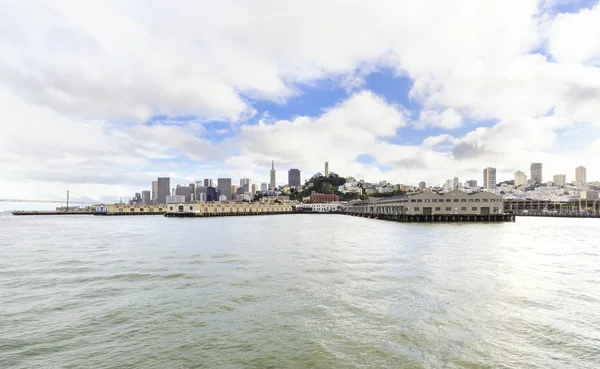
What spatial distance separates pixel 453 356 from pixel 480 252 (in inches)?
948

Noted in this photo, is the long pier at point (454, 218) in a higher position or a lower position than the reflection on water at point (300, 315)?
lower

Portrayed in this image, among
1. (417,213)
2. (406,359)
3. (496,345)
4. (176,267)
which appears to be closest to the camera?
(406,359)

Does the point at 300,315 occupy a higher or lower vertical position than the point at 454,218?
higher

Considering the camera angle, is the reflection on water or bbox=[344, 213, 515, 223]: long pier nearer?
the reflection on water

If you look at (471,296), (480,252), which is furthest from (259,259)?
(480,252)

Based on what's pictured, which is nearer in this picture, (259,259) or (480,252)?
(259,259)

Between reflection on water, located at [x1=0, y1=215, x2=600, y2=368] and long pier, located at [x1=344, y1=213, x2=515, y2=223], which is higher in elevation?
reflection on water, located at [x1=0, y1=215, x2=600, y2=368]

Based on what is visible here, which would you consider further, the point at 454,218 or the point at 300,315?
the point at 454,218

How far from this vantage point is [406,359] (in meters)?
9.32

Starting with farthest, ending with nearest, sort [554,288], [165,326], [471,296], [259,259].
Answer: [259,259]
[554,288]
[471,296]
[165,326]

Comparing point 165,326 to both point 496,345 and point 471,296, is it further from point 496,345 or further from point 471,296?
point 471,296

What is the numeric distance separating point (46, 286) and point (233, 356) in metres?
13.6

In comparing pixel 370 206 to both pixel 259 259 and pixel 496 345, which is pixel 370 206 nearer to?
pixel 259 259

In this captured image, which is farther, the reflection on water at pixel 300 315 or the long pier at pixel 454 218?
the long pier at pixel 454 218
